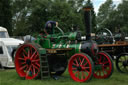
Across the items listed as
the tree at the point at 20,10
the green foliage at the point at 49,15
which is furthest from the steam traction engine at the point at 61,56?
the tree at the point at 20,10

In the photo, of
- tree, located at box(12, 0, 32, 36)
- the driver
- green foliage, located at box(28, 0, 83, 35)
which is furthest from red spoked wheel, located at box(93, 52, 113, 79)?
tree, located at box(12, 0, 32, 36)

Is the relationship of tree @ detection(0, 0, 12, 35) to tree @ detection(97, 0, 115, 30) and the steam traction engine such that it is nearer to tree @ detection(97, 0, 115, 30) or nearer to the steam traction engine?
the steam traction engine

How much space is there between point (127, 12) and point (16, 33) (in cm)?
2578

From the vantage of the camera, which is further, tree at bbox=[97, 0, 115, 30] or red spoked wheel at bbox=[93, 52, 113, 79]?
tree at bbox=[97, 0, 115, 30]

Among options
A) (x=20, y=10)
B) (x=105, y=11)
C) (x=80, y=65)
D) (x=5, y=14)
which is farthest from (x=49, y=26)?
(x=105, y=11)

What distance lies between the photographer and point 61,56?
8156 mm

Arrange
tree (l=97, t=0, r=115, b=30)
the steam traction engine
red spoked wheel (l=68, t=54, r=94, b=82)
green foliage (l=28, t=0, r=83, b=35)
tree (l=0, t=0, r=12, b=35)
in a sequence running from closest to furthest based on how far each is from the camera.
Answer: red spoked wheel (l=68, t=54, r=94, b=82) < the steam traction engine < tree (l=0, t=0, r=12, b=35) < green foliage (l=28, t=0, r=83, b=35) < tree (l=97, t=0, r=115, b=30)

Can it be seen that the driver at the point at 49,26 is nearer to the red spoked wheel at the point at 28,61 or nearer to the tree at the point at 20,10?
the red spoked wheel at the point at 28,61

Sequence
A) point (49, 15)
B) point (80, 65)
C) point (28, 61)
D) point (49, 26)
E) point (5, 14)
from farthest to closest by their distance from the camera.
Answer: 1. point (49, 15)
2. point (5, 14)
3. point (49, 26)
4. point (28, 61)
5. point (80, 65)

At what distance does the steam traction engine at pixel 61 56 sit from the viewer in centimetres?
729

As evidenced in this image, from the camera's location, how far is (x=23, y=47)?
26.8 ft

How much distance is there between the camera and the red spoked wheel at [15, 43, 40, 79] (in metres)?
7.82

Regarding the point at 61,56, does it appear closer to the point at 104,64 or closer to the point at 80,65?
the point at 80,65

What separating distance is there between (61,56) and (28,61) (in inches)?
50.0
